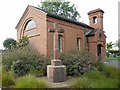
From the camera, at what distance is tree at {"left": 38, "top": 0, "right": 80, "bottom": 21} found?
41531 mm

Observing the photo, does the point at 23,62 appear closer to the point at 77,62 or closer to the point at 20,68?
the point at 20,68

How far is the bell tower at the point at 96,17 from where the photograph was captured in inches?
1013

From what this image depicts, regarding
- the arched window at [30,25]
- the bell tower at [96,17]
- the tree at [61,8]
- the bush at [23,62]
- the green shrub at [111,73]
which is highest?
the tree at [61,8]

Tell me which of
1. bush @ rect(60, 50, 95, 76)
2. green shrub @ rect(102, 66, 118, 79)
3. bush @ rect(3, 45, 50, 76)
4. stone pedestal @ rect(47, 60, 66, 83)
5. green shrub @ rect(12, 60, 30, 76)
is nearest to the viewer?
green shrub @ rect(102, 66, 118, 79)

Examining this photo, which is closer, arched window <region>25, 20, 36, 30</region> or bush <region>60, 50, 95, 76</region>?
bush <region>60, 50, 95, 76</region>

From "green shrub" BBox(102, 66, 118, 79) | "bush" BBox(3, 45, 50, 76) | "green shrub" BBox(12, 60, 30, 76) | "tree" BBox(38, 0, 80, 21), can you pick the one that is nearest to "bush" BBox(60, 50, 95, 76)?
"green shrub" BBox(102, 66, 118, 79)

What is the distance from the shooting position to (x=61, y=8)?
4344 centimetres

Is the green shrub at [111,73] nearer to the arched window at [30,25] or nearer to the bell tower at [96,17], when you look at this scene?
the arched window at [30,25]

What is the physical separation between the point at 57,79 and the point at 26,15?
43.6 ft

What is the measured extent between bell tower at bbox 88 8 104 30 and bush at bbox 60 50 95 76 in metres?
14.0

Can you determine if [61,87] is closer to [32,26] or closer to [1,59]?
[1,59]

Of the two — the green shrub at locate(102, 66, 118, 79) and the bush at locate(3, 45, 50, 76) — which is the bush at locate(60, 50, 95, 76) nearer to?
the green shrub at locate(102, 66, 118, 79)

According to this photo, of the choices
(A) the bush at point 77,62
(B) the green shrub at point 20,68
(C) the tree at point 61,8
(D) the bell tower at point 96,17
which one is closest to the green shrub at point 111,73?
(A) the bush at point 77,62

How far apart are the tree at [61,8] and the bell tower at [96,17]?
14998 millimetres
